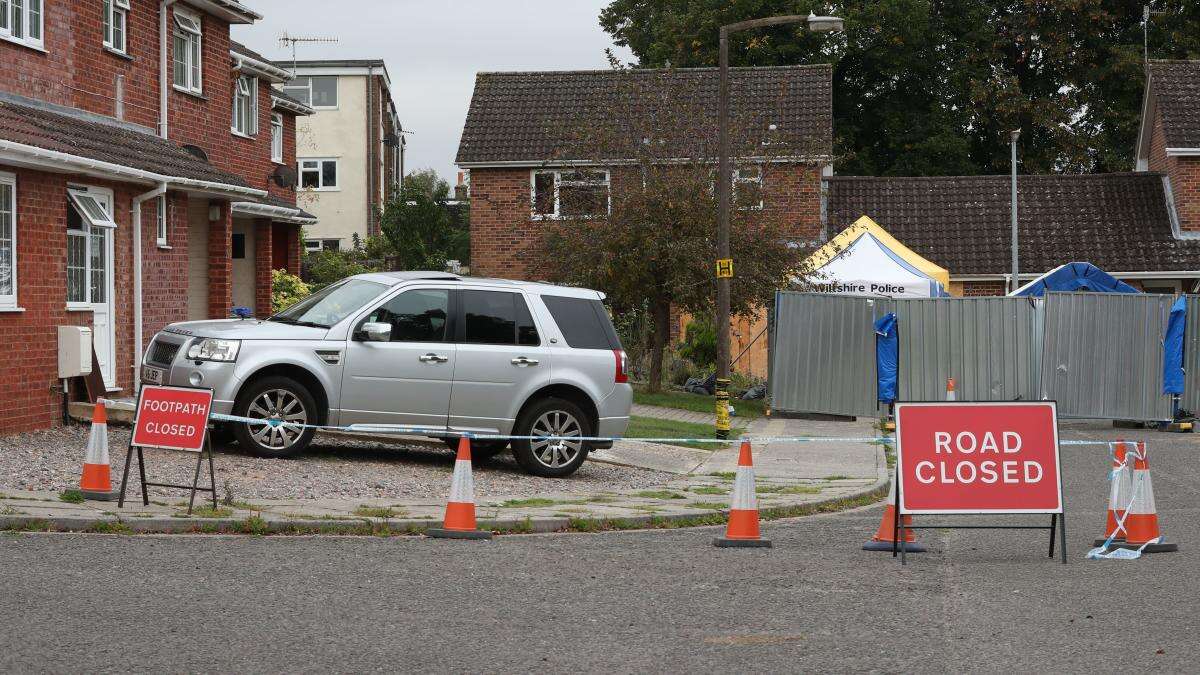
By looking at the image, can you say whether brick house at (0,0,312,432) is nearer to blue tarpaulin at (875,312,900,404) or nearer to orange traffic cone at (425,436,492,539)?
orange traffic cone at (425,436,492,539)

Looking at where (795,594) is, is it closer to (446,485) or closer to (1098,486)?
(446,485)

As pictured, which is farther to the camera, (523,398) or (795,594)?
(523,398)

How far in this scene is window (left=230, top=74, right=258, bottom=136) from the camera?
27.9 m

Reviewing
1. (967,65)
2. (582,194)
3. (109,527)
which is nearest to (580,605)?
(109,527)

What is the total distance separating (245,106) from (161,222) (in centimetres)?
903

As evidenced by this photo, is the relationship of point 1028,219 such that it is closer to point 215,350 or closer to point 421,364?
point 421,364

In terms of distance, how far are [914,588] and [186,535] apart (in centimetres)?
518

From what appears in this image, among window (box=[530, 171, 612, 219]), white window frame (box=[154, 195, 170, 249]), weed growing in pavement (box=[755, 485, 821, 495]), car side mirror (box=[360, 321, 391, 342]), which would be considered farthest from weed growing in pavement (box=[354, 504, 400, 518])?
window (box=[530, 171, 612, 219])

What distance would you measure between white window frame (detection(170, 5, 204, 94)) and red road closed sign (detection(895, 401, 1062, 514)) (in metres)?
→ 16.3

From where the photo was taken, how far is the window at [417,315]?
14.5m

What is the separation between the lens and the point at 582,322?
15242mm

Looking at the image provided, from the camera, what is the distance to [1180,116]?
3731cm

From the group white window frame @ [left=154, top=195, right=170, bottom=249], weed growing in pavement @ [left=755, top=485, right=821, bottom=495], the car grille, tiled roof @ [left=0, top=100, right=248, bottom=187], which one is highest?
tiled roof @ [left=0, top=100, right=248, bottom=187]

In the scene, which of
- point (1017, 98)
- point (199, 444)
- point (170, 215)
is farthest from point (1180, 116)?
point (199, 444)
